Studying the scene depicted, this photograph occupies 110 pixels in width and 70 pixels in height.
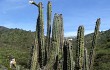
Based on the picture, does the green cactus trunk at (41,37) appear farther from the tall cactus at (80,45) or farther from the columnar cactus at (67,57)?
the tall cactus at (80,45)

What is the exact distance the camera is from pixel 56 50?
21.0m

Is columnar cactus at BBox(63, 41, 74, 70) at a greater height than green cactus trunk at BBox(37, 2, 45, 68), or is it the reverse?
green cactus trunk at BBox(37, 2, 45, 68)

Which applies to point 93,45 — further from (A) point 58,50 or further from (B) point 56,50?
(B) point 56,50

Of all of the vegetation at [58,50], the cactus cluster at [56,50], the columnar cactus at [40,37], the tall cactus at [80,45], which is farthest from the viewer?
the columnar cactus at [40,37]

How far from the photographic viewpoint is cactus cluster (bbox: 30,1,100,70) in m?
17.0

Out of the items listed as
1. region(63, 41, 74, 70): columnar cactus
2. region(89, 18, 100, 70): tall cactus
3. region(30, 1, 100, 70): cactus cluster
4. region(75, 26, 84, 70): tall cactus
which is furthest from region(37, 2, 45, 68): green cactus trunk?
region(75, 26, 84, 70): tall cactus

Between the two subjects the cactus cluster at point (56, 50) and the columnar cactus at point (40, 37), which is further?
the columnar cactus at point (40, 37)

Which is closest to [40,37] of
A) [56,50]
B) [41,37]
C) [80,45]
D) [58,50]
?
[41,37]

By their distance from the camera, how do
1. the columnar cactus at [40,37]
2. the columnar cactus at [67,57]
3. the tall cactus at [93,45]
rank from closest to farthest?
1. the columnar cactus at [67,57]
2. the tall cactus at [93,45]
3. the columnar cactus at [40,37]

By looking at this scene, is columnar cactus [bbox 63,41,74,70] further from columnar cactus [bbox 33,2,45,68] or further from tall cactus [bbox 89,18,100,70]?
columnar cactus [bbox 33,2,45,68]

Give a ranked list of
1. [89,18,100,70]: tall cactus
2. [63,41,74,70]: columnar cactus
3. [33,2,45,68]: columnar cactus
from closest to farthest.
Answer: [63,41,74,70]: columnar cactus, [89,18,100,70]: tall cactus, [33,2,45,68]: columnar cactus

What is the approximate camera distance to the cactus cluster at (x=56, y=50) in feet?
55.9

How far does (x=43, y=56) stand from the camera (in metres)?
22.8

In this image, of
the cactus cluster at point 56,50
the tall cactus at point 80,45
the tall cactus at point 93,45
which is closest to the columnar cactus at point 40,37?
the cactus cluster at point 56,50
